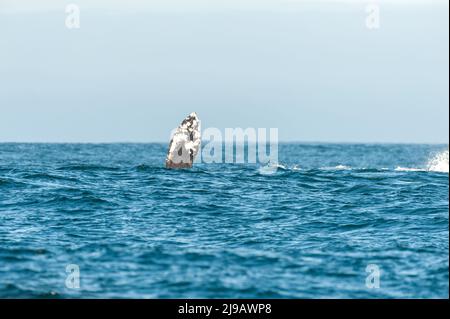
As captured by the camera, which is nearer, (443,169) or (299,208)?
(299,208)

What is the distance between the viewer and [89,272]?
17.0 metres

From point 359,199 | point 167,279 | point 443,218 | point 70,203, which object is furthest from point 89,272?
point 359,199

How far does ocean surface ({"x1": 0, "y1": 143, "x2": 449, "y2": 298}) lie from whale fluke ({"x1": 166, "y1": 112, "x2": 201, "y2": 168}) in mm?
5668

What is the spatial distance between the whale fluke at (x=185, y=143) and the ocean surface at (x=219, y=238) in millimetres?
5668

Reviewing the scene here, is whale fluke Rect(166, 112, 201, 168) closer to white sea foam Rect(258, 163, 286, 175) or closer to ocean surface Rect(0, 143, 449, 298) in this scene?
white sea foam Rect(258, 163, 286, 175)

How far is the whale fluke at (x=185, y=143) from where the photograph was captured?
136 feet

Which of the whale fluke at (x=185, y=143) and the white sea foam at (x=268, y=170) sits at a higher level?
the whale fluke at (x=185, y=143)

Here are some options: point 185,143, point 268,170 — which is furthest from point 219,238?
point 268,170

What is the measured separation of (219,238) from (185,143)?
69.0ft

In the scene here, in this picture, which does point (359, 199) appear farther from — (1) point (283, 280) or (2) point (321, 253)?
(1) point (283, 280)

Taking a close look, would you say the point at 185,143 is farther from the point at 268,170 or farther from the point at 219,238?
the point at 219,238

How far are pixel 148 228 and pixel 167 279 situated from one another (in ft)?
20.6

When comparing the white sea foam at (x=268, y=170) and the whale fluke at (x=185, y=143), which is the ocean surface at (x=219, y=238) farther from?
the white sea foam at (x=268, y=170)

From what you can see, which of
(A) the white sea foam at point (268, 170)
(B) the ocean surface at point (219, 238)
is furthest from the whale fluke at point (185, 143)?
(B) the ocean surface at point (219, 238)
